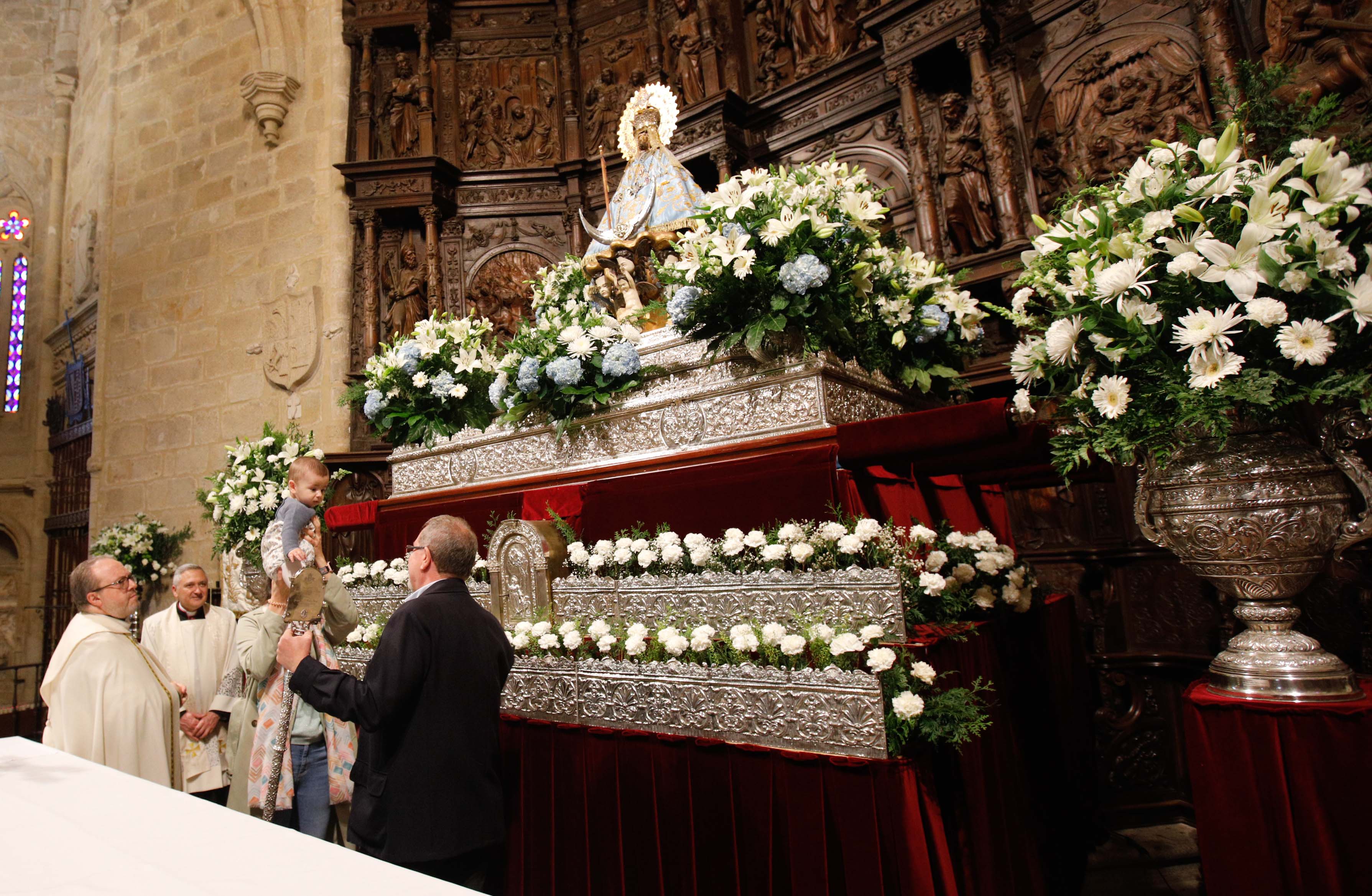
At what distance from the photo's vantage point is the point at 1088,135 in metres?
5.47

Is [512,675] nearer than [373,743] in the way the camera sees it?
No

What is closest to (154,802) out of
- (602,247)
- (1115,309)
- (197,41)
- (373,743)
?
(373,743)

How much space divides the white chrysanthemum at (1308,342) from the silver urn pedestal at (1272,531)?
30 cm

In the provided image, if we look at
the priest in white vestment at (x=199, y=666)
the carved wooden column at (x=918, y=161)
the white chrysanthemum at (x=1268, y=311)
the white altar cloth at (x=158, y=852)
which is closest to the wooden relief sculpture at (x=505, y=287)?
the carved wooden column at (x=918, y=161)

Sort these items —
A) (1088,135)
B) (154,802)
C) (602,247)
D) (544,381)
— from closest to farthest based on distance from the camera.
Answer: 1. (154,802)
2. (544,381)
3. (602,247)
4. (1088,135)

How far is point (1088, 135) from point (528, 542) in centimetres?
489

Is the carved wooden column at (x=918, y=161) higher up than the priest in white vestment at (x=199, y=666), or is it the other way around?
the carved wooden column at (x=918, y=161)

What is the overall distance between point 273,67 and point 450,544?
9.44 m

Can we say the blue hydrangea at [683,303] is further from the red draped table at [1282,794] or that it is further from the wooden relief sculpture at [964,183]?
the wooden relief sculpture at [964,183]

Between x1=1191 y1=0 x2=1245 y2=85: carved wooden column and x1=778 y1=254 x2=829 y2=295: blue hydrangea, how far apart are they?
326cm

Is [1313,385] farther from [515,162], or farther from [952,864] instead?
[515,162]

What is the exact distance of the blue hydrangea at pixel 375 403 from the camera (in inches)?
204

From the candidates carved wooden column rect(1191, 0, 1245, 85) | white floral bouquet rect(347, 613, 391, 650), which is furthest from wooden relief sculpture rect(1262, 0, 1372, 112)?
white floral bouquet rect(347, 613, 391, 650)

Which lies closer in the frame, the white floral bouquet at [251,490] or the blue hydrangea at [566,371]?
the blue hydrangea at [566,371]
